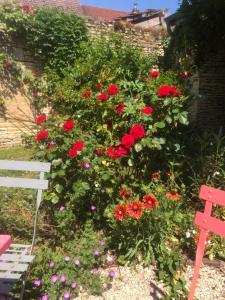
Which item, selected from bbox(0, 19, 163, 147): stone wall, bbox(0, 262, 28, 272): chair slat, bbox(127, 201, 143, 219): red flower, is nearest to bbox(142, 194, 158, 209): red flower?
bbox(127, 201, 143, 219): red flower

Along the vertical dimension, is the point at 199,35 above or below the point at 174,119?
above

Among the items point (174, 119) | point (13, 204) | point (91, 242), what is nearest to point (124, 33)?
point (174, 119)

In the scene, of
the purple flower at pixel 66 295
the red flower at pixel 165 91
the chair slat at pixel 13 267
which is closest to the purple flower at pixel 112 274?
the purple flower at pixel 66 295

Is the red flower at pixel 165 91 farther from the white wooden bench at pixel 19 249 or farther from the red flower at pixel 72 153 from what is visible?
the white wooden bench at pixel 19 249

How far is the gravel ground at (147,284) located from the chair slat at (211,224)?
0.89 meters

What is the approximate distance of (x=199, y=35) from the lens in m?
7.90

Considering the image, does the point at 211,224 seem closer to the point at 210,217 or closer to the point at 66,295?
the point at 210,217

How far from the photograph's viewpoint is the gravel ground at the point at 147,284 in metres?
2.69

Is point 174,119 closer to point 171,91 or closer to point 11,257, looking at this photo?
point 171,91

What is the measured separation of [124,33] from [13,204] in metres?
6.25

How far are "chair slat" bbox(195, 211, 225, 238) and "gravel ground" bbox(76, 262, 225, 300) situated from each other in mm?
892

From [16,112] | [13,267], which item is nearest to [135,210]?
[13,267]

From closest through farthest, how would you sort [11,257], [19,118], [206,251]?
[11,257]
[206,251]
[19,118]

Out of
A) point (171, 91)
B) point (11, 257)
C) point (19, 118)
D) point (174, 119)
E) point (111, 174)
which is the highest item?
point (171, 91)
